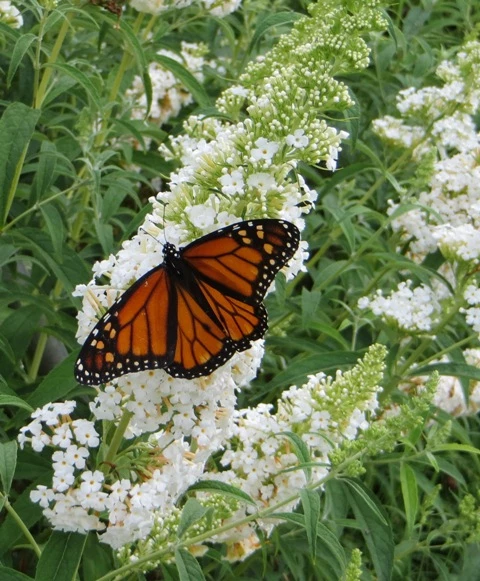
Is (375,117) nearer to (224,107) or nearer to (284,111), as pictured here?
(224,107)

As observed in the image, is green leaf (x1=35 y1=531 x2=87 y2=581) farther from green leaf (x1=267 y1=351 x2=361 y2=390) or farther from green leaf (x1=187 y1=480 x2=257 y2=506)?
green leaf (x1=267 y1=351 x2=361 y2=390)

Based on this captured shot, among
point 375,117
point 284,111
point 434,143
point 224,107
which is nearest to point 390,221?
point 434,143

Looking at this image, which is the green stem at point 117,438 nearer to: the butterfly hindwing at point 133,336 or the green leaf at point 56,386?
the butterfly hindwing at point 133,336

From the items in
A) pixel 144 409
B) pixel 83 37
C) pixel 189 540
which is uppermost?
pixel 83 37

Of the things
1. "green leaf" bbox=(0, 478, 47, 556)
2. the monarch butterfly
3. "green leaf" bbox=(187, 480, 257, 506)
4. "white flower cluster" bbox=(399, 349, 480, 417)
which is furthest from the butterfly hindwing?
"white flower cluster" bbox=(399, 349, 480, 417)

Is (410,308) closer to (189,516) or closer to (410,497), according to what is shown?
(410,497)
